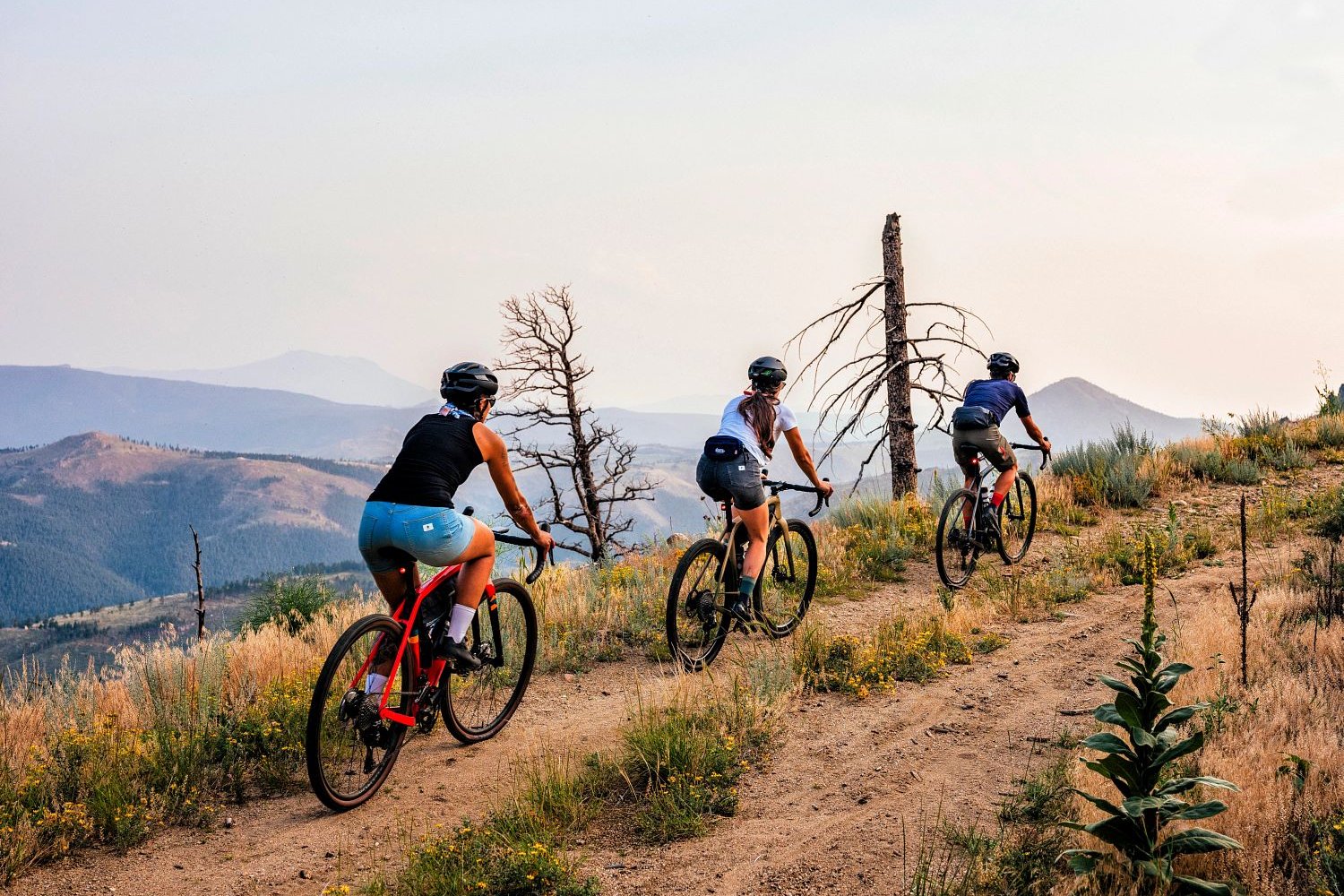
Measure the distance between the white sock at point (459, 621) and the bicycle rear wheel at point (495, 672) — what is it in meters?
0.28

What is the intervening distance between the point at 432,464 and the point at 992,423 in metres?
7.43

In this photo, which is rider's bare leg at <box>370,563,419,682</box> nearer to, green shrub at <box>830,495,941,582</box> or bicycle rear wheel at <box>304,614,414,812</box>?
bicycle rear wheel at <box>304,614,414,812</box>

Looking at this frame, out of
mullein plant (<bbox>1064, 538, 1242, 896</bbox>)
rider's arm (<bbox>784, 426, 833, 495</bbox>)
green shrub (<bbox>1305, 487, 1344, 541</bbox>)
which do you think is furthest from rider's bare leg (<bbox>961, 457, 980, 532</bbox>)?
mullein plant (<bbox>1064, 538, 1242, 896</bbox>)

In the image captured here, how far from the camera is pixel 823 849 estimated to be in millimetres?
4727

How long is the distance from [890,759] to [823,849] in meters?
1.32

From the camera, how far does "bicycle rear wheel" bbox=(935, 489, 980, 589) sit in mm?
10273

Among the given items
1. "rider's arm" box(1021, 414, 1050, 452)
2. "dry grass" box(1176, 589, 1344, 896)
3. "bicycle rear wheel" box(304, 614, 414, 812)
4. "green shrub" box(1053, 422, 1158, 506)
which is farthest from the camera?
"green shrub" box(1053, 422, 1158, 506)

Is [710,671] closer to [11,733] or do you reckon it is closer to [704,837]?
[704,837]

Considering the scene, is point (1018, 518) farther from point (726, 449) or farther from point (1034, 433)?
point (726, 449)

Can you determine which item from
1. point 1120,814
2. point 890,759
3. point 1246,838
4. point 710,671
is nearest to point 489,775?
point 710,671

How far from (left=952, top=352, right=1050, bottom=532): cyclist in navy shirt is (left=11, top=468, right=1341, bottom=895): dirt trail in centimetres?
324

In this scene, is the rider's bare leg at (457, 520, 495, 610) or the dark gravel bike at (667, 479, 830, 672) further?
the dark gravel bike at (667, 479, 830, 672)

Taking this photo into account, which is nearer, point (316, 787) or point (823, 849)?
point (823, 849)

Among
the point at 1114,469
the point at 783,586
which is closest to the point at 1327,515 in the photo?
the point at 1114,469
